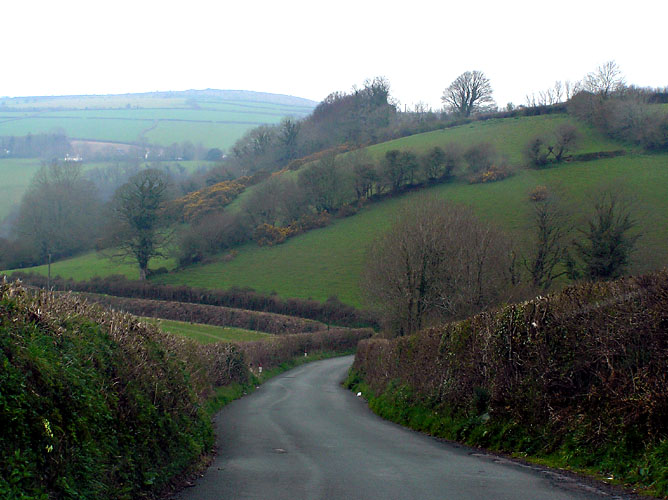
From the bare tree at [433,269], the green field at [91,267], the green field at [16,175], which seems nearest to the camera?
the bare tree at [433,269]

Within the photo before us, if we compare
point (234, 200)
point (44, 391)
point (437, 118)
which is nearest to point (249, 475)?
point (44, 391)

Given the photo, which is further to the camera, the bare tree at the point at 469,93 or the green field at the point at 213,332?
the bare tree at the point at 469,93

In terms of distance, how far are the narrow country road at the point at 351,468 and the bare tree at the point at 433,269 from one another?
632 inches

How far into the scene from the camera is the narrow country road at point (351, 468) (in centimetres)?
696

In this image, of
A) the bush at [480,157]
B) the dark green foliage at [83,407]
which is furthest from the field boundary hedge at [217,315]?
the dark green foliage at [83,407]

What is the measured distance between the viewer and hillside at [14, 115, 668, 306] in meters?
51.4

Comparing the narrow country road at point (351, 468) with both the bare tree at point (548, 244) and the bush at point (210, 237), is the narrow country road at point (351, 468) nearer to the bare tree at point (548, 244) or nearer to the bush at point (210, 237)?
the bare tree at point (548, 244)

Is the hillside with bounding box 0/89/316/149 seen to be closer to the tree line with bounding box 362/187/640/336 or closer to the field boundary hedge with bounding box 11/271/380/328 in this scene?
the field boundary hedge with bounding box 11/271/380/328

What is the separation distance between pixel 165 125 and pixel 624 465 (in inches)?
5328

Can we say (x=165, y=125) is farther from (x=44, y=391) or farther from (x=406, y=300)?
(x=44, y=391)

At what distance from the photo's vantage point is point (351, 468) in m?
8.46

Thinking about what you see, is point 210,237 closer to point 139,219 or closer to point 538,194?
point 139,219

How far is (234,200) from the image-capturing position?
254 feet

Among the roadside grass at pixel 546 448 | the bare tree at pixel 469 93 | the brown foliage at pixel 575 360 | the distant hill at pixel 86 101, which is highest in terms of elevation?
the distant hill at pixel 86 101
